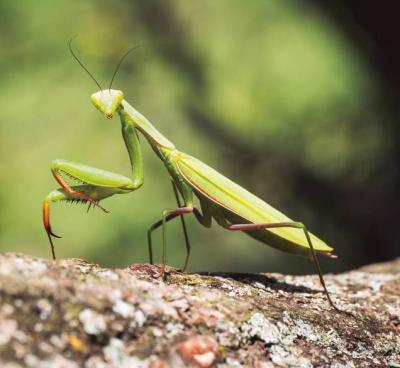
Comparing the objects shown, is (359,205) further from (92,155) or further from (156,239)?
(92,155)

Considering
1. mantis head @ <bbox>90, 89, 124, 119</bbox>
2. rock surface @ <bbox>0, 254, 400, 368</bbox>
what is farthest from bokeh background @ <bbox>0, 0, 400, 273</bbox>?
rock surface @ <bbox>0, 254, 400, 368</bbox>

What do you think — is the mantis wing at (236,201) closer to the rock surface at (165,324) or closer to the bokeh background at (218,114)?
the rock surface at (165,324)

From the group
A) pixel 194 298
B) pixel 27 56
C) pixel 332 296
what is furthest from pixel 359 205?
pixel 194 298

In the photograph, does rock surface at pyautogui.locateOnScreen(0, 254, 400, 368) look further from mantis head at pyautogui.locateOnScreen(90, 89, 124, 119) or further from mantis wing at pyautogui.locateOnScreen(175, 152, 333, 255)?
mantis head at pyautogui.locateOnScreen(90, 89, 124, 119)

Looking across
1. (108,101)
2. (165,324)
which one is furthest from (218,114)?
(165,324)

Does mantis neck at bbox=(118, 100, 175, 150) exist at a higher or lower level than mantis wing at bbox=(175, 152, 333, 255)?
higher
